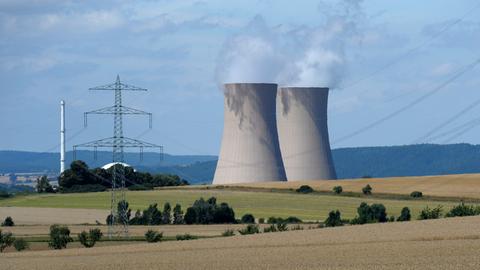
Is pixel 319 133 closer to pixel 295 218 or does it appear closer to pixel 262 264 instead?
pixel 295 218

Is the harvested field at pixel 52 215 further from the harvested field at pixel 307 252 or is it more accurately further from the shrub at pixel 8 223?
the harvested field at pixel 307 252

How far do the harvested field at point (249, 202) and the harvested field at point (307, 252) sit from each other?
618 inches

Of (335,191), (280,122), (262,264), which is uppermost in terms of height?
(280,122)

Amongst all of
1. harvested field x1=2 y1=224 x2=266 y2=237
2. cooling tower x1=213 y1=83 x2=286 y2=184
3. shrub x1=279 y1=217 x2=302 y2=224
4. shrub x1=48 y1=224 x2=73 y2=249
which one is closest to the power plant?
cooling tower x1=213 y1=83 x2=286 y2=184

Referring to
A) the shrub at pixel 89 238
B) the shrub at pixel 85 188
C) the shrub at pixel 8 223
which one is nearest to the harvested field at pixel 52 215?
the shrub at pixel 8 223

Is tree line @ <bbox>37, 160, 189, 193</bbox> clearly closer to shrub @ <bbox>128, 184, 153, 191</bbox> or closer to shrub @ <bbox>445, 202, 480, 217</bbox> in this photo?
shrub @ <bbox>128, 184, 153, 191</bbox>

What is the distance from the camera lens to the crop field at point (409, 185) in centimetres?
5601

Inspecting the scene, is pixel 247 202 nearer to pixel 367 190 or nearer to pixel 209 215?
pixel 367 190

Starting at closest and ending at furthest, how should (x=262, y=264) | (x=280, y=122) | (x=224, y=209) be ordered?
(x=262, y=264)
(x=224, y=209)
(x=280, y=122)

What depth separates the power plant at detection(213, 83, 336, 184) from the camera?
56844 mm

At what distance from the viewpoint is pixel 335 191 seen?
59.2 meters

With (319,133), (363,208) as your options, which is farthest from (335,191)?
(363,208)

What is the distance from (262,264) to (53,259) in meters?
5.27

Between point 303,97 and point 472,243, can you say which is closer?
point 472,243
